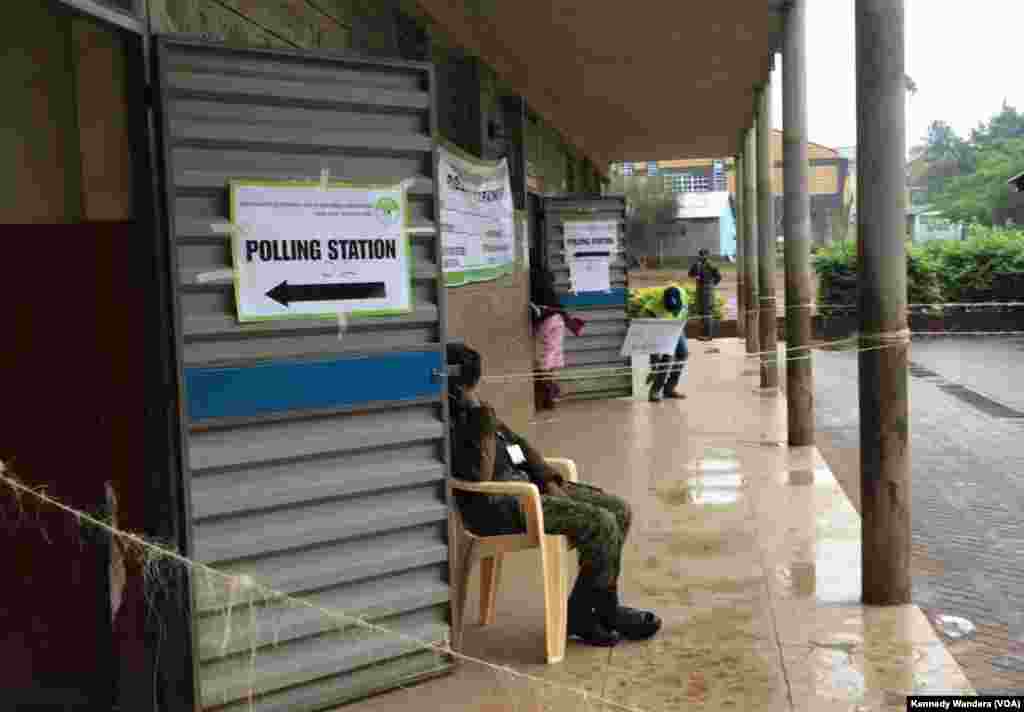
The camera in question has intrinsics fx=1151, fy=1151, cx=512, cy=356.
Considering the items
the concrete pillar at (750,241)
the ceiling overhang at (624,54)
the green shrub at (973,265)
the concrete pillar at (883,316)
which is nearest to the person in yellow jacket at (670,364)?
the ceiling overhang at (624,54)

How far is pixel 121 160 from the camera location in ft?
11.9

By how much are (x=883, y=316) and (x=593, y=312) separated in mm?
7900

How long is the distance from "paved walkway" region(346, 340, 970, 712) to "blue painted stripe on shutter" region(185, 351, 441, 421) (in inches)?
41.9

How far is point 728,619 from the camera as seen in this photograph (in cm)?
484

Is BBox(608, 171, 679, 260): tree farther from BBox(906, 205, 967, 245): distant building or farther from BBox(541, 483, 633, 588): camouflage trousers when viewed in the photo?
BBox(541, 483, 633, 588): camouflage trousers

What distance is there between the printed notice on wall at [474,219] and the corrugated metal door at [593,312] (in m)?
2.61

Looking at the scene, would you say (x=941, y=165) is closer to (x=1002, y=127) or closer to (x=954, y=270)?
(x=1002, y=127)

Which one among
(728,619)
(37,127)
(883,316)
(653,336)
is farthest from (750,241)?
(37,127)

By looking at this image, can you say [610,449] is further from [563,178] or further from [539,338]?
[563,178]

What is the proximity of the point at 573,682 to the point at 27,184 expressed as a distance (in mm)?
2560

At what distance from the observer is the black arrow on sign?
3.83m

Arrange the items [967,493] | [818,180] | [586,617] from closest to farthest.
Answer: [586,617] < [967,493] < [818,180]

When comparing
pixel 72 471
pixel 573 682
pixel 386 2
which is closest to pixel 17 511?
pixel 72 471

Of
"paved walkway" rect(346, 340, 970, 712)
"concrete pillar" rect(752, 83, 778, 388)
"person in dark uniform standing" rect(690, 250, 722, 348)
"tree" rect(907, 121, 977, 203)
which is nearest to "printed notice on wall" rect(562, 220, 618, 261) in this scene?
"concrete pillar" rect(752, 83, 778, 388)
